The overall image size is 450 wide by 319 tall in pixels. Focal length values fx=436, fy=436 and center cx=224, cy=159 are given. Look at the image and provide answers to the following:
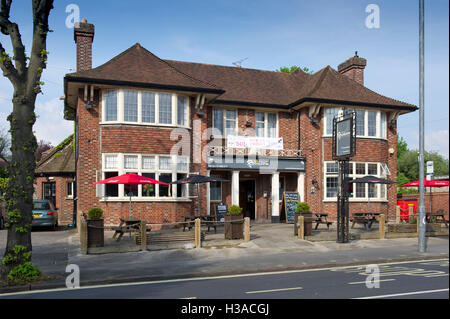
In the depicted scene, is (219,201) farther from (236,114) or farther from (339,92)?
(339,92)

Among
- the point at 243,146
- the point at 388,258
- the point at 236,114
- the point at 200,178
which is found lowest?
the point at 388,258

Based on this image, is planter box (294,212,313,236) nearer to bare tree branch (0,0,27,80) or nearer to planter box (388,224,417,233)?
planter box (388,224,417,233)

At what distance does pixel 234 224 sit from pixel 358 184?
30.9ft

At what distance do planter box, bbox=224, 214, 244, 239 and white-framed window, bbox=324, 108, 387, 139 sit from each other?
8687 millimetres

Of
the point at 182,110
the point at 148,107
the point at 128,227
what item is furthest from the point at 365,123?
the point at 128,227

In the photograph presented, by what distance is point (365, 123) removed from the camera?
74.1 feet

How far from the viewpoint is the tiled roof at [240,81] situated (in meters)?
19.0

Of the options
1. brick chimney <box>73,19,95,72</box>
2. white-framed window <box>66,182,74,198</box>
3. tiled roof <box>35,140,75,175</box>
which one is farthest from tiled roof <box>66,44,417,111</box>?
white-framed window <box>66,182,74,198</box>

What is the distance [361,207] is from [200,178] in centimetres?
954

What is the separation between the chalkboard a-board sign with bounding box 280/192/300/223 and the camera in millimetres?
22000

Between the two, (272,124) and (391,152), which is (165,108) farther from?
(391,152)

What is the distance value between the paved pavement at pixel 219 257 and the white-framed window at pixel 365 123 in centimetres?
716

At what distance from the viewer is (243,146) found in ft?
71.0

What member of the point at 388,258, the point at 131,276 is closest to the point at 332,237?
the point at 388,258
